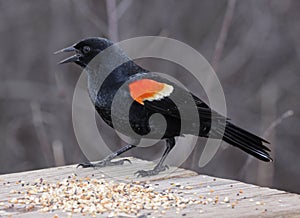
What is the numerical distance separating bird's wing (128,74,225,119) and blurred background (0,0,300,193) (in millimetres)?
3164

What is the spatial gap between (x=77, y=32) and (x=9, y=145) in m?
1.46

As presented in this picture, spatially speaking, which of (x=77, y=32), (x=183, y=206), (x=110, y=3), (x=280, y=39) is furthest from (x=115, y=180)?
(x=280, y=39)

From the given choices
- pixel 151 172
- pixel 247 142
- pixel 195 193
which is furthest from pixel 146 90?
pixel 195 193

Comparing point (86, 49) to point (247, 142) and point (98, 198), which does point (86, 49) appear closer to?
point (247, 142)

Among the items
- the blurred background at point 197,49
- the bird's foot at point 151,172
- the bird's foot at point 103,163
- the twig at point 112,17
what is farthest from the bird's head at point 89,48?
the blurred background at point 197,49

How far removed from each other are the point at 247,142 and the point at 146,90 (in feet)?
2.03

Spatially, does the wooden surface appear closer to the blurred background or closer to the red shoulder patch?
the red shoulder patch

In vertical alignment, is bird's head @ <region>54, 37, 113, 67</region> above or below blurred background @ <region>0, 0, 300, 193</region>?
below

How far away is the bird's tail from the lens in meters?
3.81

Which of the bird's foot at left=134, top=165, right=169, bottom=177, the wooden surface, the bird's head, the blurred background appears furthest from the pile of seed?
the blurred background

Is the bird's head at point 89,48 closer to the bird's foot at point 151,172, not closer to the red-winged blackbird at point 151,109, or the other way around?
the red-winged blackbird at point 151,109

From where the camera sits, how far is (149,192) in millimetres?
3270

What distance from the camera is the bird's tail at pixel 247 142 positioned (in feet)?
12.5

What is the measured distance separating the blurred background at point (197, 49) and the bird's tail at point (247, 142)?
333 cm
